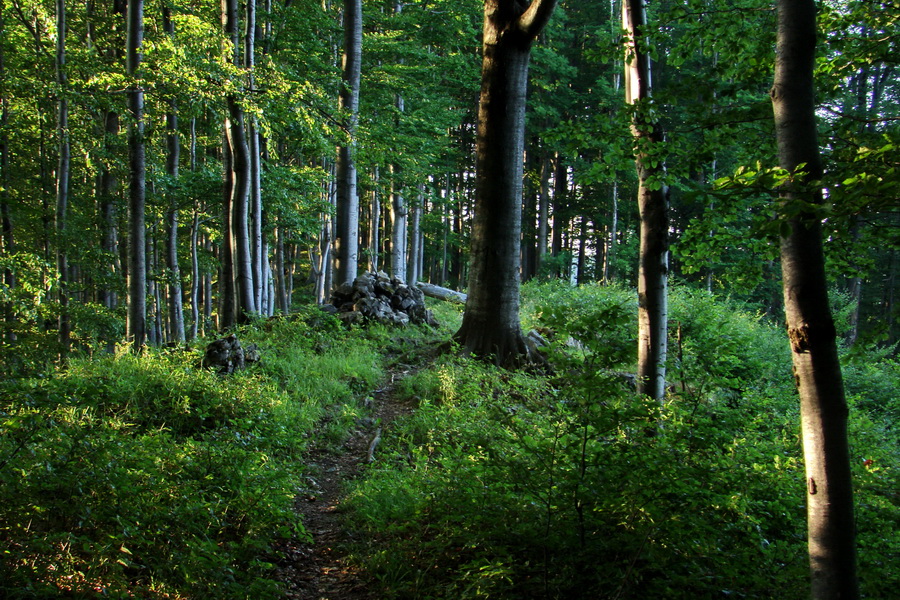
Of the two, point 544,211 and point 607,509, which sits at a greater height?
point 544,211

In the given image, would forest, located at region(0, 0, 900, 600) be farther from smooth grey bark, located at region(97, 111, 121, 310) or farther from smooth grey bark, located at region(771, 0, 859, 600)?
smooth grey bark, located at region(97, 111, 121, 310)

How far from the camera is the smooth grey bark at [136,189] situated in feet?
29.0

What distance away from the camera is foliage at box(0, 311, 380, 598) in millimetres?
2717

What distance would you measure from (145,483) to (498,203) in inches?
261

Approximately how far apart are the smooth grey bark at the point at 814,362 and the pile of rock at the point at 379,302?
9.84m

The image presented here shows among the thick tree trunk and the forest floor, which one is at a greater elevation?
the thick tree trunk

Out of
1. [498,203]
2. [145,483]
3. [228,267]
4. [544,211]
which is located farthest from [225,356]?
[544,211]

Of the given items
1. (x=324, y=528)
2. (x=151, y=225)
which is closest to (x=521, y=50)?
(x=324, y=528)

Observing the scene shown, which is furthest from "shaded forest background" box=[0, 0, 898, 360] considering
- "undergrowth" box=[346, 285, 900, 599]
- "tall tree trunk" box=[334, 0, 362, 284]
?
"undergrowth" box=[346, 285, 900, 599]

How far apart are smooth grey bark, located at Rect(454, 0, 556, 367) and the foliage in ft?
11.6

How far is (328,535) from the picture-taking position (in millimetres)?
4160

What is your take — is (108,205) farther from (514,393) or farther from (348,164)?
(514,393)

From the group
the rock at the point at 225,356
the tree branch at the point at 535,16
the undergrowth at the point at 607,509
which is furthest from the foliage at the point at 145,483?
the tree branch at the point at 535,16

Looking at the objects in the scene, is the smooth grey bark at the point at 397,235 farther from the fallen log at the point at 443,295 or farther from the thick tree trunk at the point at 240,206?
the thick tree trunk at the point at 240,206
